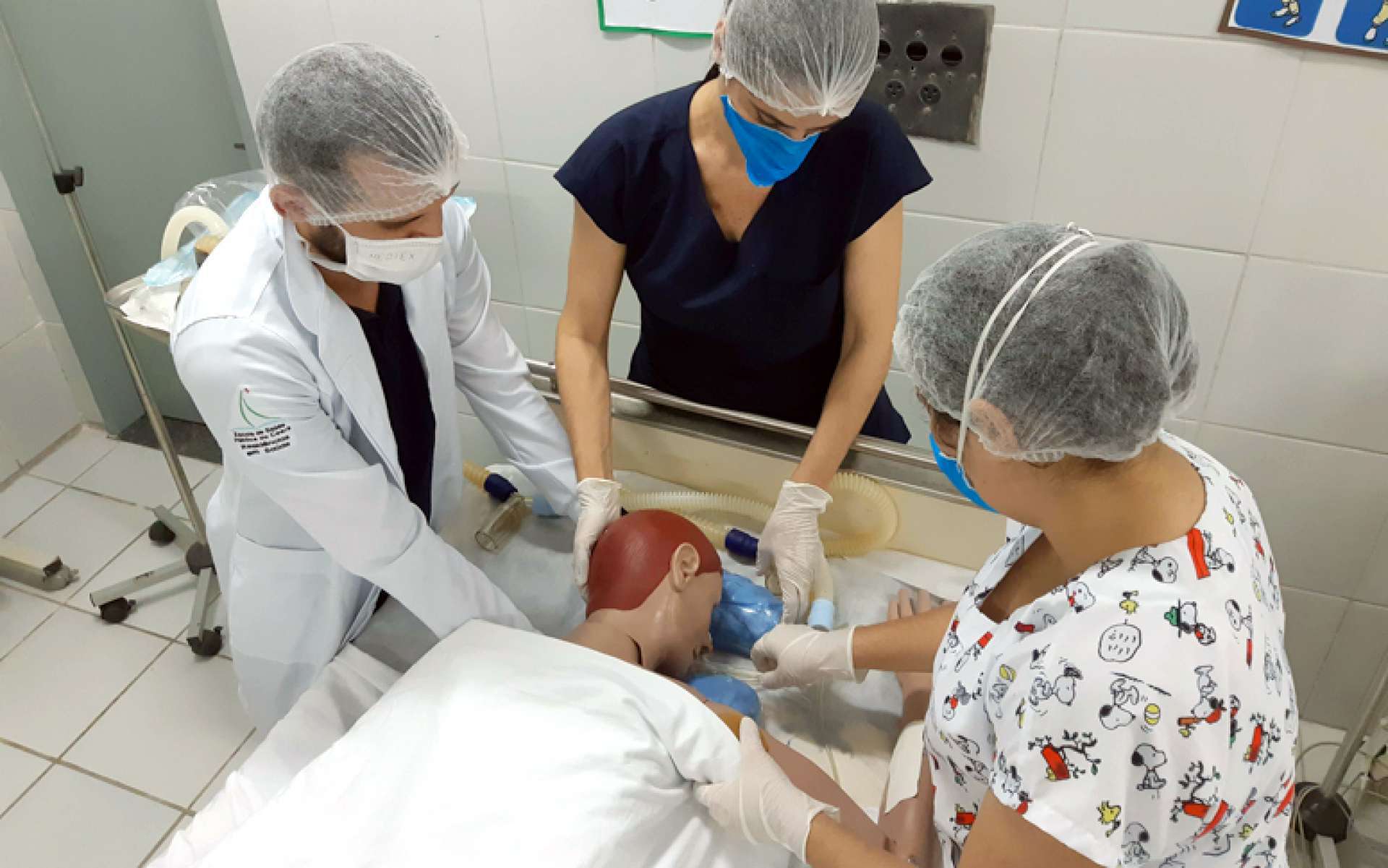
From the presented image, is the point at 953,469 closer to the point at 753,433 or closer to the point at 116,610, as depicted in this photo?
the point at 753,433

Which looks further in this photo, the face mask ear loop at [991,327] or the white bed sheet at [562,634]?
the white bed sheet at [562,634]

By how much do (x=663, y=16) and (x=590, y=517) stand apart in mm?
1081

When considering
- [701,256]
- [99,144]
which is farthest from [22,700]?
[701,256]

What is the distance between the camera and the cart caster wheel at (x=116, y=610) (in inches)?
104

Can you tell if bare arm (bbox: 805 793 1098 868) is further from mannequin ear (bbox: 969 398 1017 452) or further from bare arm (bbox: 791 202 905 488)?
bare arm (bbox: 791 202 905 488)

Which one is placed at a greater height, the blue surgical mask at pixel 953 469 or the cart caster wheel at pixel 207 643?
the blue surgical mask at pixel 953 469

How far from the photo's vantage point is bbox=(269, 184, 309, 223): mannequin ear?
1.22 metres

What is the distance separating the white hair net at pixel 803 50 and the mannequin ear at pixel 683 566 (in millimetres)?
744

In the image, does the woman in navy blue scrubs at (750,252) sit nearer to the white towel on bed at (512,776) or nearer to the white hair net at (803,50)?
the white hair net at (803,50)

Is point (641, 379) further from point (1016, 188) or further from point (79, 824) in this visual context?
point (79, 824)

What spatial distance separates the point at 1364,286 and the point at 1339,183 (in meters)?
0.22

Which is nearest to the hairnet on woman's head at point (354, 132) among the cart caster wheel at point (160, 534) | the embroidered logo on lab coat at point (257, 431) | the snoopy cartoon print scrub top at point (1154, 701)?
the embroidered logo on lab coat at point (257, 431)

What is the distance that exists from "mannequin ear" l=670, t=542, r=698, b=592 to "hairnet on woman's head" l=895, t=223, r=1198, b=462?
2.68 feet

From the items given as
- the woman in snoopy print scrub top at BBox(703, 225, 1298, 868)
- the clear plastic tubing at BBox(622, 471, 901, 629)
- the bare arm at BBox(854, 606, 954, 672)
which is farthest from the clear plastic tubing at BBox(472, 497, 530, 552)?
the woman in snoopy print scrub top at BBox(703, 225, 1298, 868)
